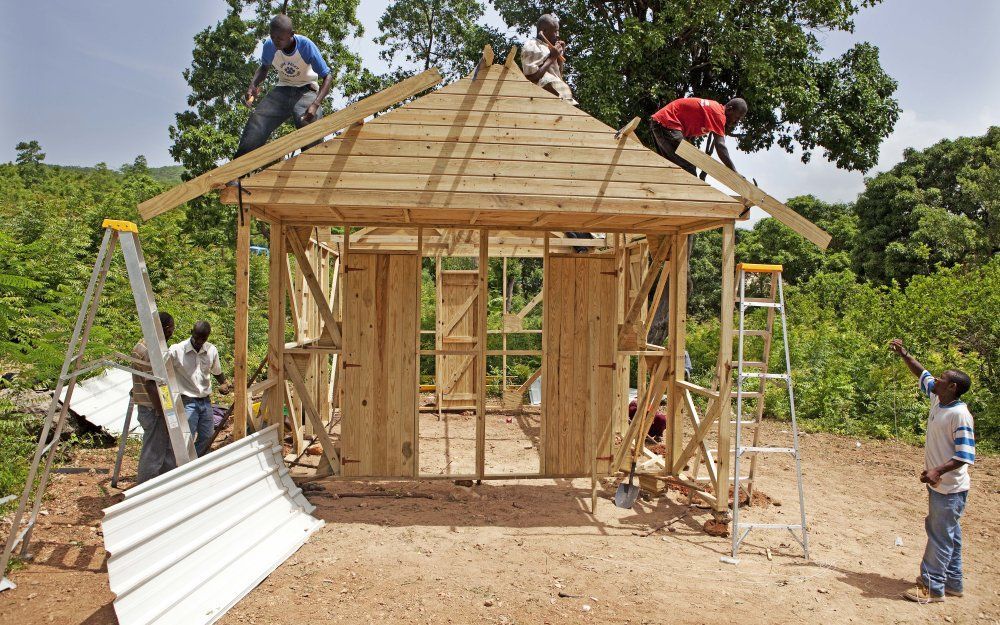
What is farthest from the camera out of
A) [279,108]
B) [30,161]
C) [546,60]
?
[30,161]

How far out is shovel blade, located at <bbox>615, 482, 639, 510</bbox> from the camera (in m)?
7.41

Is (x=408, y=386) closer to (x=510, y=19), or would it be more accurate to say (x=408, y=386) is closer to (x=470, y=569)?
(x=470, y=569)

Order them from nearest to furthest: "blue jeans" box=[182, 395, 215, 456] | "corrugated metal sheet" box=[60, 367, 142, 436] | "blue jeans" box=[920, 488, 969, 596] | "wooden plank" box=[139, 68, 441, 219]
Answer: "blue jeans" box=[920, 488, 969, 596] < "wooden plank" box=[139, 68, 441, 219] < "blue jeans" box=[182, 395, 215, 456] < "corrugated metal sheet" box=[60, 367, 142, 436]

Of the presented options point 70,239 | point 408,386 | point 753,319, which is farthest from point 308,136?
point 753,319

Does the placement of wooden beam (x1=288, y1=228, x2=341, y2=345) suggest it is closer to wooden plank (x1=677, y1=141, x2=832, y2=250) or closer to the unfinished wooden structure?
the unfinished wooden structure

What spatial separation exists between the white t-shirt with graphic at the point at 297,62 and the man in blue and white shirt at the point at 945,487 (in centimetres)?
663

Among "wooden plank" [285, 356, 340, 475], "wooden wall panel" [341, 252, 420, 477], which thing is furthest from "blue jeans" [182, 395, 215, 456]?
"wooden wall panel" [341, 252, 420, 477]

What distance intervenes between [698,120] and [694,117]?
0.20 ft

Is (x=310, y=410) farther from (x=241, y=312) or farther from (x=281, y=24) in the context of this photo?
(x=281, y=24)

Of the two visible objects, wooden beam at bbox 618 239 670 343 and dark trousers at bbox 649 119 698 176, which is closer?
dark trousers at bbox 649 119 698 176

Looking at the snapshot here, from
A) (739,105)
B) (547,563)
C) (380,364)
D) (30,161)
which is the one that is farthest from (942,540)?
(30,161)

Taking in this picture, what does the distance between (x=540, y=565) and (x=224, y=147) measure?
15.3m

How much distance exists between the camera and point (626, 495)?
750 centimetres

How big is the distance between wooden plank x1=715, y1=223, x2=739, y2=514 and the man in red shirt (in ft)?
3.87
